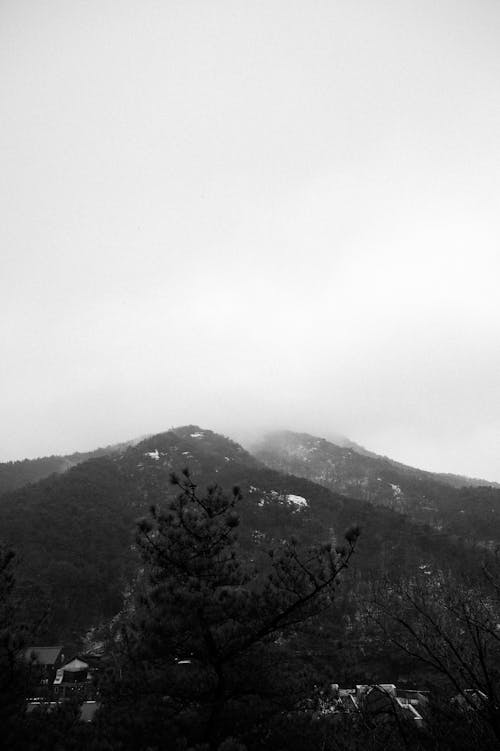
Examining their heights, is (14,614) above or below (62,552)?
above

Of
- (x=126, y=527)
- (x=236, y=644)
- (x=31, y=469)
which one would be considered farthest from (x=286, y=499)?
(x=236, y=644)

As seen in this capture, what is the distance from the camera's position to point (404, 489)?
461ft

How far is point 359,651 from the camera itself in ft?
149

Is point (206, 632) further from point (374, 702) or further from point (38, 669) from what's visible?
point (374, 702)

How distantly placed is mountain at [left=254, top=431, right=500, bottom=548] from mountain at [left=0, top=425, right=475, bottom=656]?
15809 mm

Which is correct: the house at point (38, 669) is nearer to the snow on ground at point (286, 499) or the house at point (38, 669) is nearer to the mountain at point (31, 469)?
the snow on ground at point (286, 499)

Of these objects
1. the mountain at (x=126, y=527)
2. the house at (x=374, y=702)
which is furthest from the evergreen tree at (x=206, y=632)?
the mountain at (x=126, y=527)

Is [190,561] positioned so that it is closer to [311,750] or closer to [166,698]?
[166,698]

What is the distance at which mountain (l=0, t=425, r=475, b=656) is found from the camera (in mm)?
65062

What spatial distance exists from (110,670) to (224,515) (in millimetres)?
4321

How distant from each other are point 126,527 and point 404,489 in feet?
330

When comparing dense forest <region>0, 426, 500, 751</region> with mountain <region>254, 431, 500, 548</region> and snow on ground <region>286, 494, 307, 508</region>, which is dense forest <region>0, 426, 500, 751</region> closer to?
mountain <region>254, 431, 500, 548</region>

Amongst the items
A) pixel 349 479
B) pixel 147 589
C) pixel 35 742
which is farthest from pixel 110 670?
pixel 349 479

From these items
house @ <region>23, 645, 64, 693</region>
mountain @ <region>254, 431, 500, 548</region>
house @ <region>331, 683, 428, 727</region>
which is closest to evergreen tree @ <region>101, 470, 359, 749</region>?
house @ <region>331, 683, 428, 727</region>
